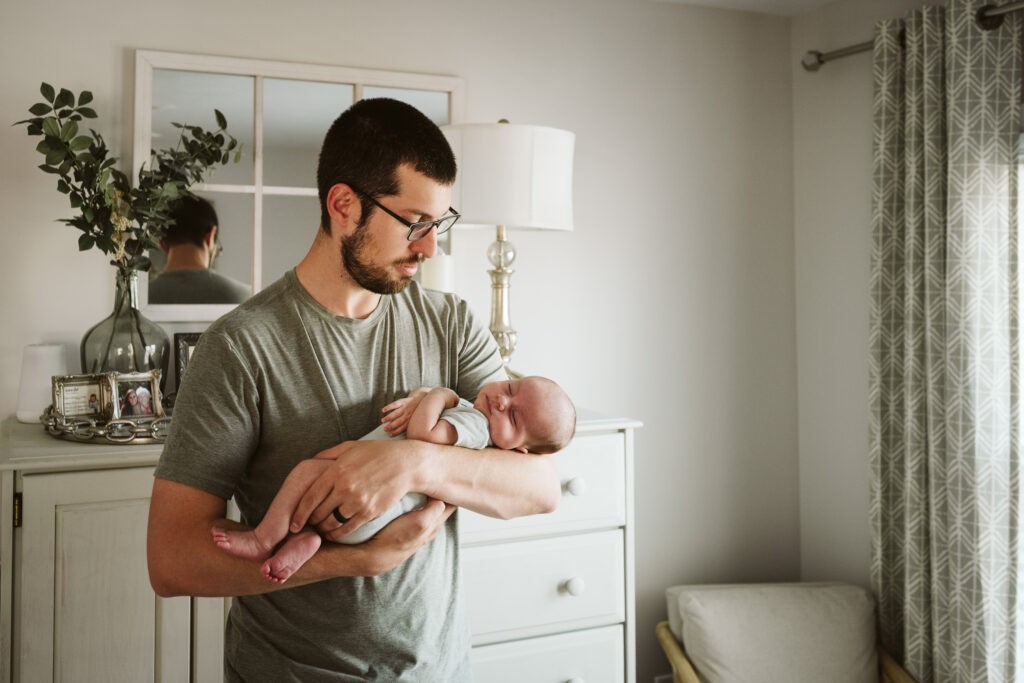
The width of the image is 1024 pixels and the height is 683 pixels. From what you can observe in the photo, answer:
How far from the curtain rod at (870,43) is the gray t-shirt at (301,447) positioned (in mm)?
1932

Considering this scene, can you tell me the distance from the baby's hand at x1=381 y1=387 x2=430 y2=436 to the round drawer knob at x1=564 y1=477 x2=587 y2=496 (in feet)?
3.19

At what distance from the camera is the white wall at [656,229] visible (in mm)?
2596

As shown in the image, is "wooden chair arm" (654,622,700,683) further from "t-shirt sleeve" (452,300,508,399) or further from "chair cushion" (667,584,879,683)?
"t-shirt sleeve" (452,300,508,399)

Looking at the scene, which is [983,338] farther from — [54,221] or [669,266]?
[54,221]

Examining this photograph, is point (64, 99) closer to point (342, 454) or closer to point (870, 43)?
point (342, 454)

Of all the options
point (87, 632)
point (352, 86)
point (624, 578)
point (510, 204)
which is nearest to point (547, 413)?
point (510, 204)

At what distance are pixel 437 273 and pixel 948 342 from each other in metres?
1.48

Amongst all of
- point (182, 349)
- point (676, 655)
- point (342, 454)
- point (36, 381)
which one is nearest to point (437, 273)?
point (182, 349)

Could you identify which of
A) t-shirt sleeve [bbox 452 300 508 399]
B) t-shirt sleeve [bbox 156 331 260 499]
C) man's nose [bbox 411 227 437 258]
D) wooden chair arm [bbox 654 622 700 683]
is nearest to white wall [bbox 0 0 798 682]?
wooden chair arm [bbox 654 622 700 683]

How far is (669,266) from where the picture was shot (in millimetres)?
2953

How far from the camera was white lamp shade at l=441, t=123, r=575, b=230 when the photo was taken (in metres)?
2.10

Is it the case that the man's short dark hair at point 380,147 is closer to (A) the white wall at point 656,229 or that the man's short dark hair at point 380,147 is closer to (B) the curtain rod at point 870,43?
(A) the white wall at point 656,229

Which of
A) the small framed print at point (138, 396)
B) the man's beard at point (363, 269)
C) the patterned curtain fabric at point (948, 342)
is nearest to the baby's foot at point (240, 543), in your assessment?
the man's beard at point (363, 269)

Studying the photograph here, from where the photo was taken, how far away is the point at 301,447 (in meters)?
1.19
